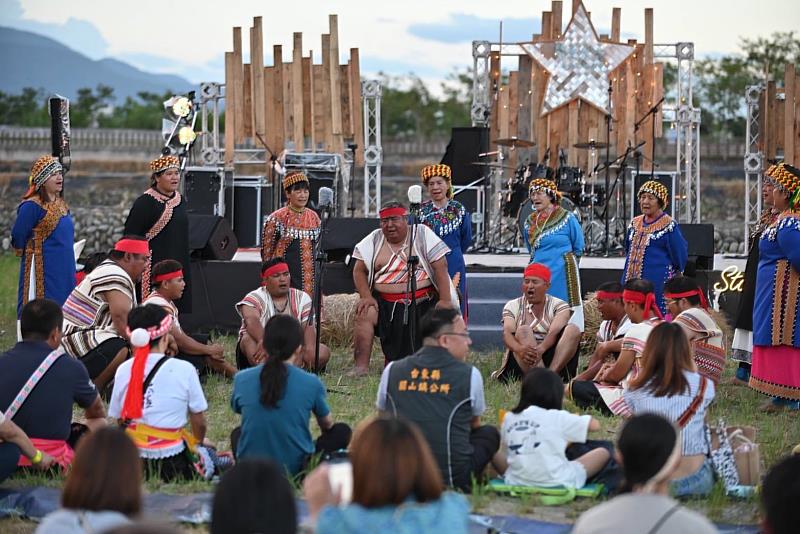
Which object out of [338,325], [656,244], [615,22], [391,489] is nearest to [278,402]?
[391,489]

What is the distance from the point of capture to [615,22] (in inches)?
556

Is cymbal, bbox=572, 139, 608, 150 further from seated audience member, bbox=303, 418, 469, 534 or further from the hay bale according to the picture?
seated audience member, bbox=303, 418, 469, 534

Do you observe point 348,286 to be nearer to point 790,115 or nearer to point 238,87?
point 238,87

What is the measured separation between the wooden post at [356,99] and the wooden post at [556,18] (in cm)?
242

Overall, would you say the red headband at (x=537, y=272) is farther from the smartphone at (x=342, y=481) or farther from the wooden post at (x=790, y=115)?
the wooden post at (x=790, y=115)

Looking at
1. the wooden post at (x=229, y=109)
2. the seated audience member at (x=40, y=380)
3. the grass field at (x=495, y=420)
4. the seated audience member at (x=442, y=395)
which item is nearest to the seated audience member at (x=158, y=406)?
the grass field at (x=495, y=420)

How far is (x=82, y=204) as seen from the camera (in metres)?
29.6

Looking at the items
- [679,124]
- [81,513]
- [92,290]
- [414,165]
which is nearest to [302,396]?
[81,513]

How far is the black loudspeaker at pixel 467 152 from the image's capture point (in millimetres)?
13195

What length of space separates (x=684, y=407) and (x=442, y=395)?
1041 mm

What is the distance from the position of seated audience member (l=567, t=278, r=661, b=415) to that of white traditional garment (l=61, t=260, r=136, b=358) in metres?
2.63

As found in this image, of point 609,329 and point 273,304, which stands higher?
point 273,304

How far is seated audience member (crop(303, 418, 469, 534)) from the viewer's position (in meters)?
3.02

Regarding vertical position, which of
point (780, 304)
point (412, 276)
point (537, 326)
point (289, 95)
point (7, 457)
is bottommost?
point (7, 457)
